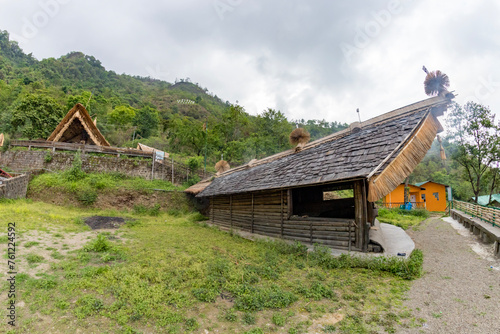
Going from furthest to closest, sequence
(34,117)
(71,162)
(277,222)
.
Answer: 1. (34,117)
2. (71,162)
3. (277,222)

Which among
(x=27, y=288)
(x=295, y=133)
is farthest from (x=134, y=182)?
(x=27, y=288)

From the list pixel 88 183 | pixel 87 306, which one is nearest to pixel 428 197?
pixel 87 306

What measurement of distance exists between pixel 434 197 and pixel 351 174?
26.1 metres

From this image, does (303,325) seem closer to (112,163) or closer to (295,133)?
(295,133)

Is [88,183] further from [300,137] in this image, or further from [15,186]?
[300,137]

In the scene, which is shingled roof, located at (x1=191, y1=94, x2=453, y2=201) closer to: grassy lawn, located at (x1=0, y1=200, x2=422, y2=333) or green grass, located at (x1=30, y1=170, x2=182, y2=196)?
grassy lawn, located at (x1=0, y1=200, x2=422, y2=333)

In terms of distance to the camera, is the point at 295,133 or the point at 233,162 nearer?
the point at 295,133

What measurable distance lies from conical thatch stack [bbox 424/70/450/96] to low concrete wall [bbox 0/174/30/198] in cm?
1888

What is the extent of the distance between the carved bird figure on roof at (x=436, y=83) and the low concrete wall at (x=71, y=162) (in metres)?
17.2

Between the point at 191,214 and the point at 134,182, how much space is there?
493 centimetres

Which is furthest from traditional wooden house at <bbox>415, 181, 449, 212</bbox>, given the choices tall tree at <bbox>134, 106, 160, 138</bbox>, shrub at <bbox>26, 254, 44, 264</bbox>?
tall tree at <bbox>134, 106, 160, 138</bbox>

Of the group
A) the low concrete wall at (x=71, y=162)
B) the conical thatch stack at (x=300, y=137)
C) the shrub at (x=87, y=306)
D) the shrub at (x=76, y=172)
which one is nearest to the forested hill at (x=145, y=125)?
the low concrete wall at (x=71, y=162)

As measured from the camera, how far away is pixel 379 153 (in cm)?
549

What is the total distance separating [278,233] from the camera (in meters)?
8.14
